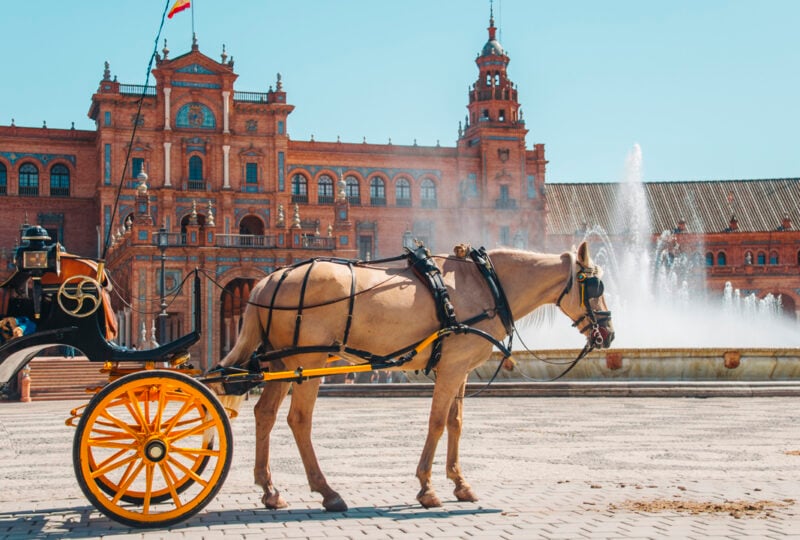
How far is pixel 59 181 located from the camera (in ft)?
205

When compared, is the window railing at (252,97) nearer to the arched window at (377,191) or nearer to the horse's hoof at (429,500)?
the arched window at (377,191)

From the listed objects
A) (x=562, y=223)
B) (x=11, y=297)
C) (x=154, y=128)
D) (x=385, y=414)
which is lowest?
(x=385, y=414)

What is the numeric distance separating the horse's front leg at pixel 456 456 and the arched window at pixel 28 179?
2288 inches

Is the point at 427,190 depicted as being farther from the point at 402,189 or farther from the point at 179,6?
the point at 179,6

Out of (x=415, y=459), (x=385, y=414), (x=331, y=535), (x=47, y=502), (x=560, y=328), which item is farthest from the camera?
(x=560, y=328)

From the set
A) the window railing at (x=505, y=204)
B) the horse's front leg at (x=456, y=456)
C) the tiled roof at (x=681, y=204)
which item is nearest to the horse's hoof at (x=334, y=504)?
the horse's front leg at (x=456, y=456)

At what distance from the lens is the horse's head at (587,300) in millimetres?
8953

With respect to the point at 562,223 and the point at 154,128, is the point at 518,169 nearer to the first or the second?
the point at 562,223

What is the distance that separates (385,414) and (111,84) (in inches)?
1765

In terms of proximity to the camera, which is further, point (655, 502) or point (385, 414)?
point (385, 414)

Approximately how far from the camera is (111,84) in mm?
58281

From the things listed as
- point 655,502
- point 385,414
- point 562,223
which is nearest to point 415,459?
point 655,502

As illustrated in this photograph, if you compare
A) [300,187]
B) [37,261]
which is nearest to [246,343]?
[37,261]

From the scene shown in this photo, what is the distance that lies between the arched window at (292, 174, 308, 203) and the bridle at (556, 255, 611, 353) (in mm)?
58525
